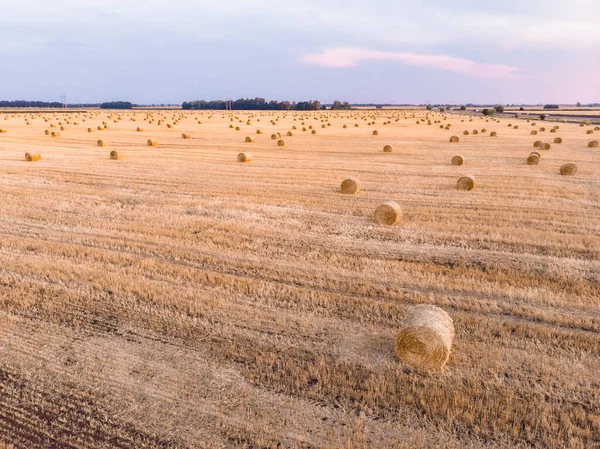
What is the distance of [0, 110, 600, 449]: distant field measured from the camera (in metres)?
4.91

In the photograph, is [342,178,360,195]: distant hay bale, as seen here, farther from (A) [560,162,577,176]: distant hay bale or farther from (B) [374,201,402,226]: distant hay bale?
(A) [560,162,577,176]: distant hay bale

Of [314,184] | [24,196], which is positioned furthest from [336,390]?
[24,196]

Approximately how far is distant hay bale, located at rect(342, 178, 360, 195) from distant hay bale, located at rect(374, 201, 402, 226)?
3237 millimetres

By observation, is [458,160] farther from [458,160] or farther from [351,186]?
[351,186]

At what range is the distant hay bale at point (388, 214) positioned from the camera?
1135 centimetres

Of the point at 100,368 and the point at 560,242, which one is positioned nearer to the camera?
the point at 100,368

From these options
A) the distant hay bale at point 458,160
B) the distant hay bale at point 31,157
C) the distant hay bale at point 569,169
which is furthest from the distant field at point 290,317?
the distant hay bale at point 31,157

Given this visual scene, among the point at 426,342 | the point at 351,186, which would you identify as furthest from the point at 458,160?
the point at 426,342

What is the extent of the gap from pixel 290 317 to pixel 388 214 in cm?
531

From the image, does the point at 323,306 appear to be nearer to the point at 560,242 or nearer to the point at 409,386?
the point at 409,386

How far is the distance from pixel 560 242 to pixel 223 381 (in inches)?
326

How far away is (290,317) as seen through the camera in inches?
274

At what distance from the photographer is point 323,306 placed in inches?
289

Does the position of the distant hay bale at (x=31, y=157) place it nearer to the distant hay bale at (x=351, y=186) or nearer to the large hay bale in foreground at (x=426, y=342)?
the distant hay bale at (x=351, y=186)
